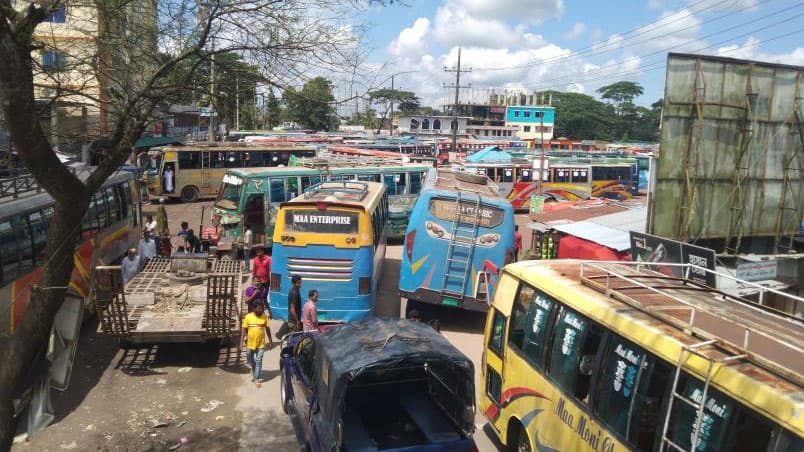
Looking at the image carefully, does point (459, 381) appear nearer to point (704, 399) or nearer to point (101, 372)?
point (704, 399)

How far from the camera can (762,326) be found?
16.9 feet

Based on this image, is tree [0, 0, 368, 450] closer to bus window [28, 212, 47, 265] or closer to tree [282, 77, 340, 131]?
tree [282, 77, 340, 131]

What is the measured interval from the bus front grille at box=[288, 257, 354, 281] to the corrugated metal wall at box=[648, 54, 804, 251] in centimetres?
635

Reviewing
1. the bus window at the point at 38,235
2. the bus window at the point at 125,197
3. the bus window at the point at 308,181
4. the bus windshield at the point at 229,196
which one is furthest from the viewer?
the bus window at the point at 308,181

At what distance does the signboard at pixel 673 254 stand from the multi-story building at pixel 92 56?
23.7 ft

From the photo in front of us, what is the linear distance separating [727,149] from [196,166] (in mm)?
23089

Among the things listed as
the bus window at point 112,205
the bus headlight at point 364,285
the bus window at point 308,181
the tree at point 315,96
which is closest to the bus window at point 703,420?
the tree at point 315,96

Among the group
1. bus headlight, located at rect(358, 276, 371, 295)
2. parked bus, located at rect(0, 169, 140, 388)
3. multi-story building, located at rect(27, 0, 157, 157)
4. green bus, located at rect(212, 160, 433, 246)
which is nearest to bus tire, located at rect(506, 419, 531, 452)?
bus headlight, located at rect(358, 276, 371, 295)

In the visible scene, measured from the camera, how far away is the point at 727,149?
39.7 ft

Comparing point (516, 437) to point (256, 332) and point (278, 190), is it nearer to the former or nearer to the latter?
point (256, 332)

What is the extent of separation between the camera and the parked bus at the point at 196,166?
28.0 meters

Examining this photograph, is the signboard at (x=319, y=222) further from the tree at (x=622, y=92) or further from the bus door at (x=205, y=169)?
the tree at (x=622, y=92)

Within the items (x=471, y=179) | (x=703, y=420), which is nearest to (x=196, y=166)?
(x=471, y=179)

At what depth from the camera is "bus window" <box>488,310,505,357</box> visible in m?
7.40
